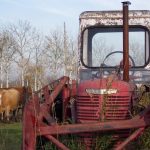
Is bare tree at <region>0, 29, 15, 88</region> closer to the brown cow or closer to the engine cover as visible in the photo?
the brown cow

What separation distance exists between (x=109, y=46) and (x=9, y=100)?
486 inches

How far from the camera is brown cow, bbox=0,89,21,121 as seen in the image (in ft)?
63.2

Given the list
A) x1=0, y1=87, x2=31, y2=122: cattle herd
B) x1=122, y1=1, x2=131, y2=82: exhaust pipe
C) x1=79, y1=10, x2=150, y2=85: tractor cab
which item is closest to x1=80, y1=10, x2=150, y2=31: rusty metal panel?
x1=79, y1=10, x2=150, y2=85: tractor cab

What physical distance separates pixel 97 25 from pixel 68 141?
2523 mm

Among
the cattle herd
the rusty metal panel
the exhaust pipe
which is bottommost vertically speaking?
the cattle herd

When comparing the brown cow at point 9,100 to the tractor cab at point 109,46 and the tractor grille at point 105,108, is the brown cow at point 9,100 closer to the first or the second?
the tractor cab at point 109,46

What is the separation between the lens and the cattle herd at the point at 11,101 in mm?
19234

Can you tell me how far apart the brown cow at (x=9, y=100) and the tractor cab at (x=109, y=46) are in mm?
12098

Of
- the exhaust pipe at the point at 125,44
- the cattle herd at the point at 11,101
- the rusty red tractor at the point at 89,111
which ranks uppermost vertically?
the exhaust pipe at the point at 125,44

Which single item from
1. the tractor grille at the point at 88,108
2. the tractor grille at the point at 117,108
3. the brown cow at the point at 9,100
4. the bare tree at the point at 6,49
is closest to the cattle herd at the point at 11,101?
the brown cow at the point at 9,100

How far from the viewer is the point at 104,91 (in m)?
5.36

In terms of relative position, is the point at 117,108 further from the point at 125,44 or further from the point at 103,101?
A: the point at 125,44

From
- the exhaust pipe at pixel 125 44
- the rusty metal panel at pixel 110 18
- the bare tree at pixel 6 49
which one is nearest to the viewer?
the exhaust pipe at pixel 125 44

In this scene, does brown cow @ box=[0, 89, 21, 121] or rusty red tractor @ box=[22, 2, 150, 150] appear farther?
brown cow @ box=[0, 89, 21, 121]
